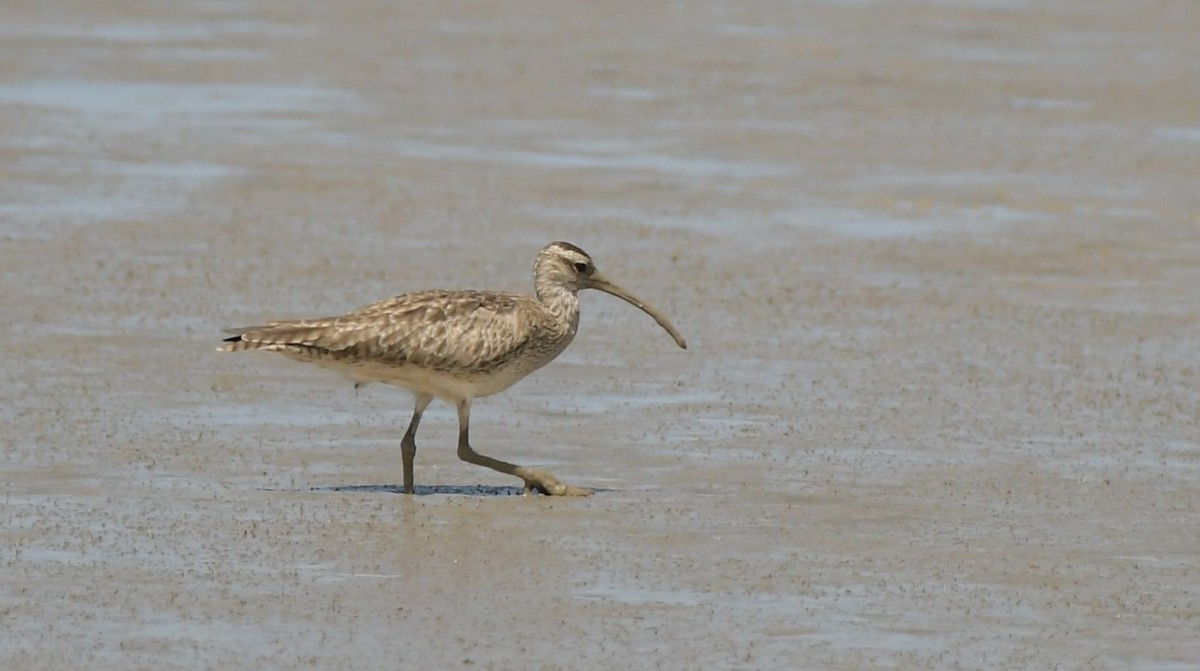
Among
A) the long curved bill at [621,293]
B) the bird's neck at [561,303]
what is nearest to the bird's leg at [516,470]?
the bird's neck at [561,303]

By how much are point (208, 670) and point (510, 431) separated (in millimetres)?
3738

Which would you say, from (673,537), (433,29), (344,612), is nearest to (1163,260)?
(673,537)

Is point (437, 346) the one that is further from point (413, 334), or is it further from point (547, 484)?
point (547, 484)

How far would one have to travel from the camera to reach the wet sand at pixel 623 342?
7.64 metres

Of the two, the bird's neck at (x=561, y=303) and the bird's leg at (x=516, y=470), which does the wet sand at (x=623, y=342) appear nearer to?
the bird's leg at (x=516, y=470)

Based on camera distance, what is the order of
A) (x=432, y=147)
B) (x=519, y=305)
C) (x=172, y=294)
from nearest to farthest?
1. (x=519, y=305)
2. (x=172, y=294)
3. (x=432, y=147)

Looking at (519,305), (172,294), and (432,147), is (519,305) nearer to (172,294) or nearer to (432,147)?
(172,294)

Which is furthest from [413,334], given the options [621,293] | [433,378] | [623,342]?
[623,342]

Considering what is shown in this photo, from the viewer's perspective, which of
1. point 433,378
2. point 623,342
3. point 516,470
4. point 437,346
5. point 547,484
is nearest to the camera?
point 547,484

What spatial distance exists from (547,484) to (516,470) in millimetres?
180

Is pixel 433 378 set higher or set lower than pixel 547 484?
higher

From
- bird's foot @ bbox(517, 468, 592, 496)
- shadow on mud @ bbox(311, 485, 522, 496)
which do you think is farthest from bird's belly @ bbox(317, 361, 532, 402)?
bird's foot @ bbox(517, 468, 592, 496)

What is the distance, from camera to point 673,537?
8.60 m

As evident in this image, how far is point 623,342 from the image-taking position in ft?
39.7
